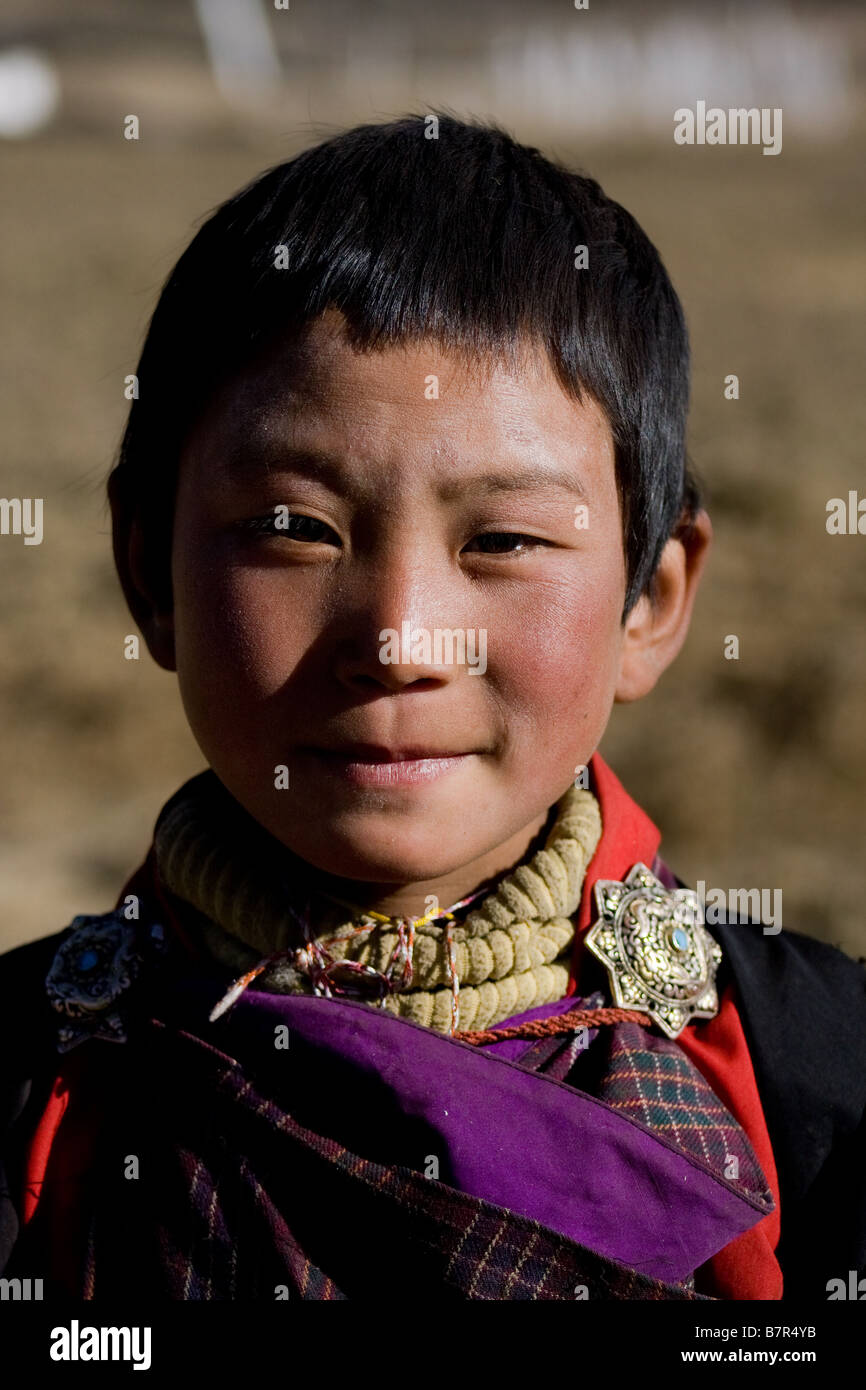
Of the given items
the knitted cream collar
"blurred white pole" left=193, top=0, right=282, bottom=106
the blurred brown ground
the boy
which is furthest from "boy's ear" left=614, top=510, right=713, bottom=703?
"blurred white pole" left=193, top=0, right=282, bottom=106

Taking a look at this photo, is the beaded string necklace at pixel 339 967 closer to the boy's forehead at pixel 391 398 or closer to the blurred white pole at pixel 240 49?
the boy's forehead at pixel 391 398

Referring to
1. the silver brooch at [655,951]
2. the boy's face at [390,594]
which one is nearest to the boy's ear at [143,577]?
the boy's face at [390,594]

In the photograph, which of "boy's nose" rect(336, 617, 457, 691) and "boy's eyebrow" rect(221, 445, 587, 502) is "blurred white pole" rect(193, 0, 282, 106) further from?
"boy's nose" rect(336, 617, 457, 691)

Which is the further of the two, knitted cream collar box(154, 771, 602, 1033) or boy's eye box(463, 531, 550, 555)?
knitted cream collar box(154, 771, 602, 1033)

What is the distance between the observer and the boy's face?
1.17 m

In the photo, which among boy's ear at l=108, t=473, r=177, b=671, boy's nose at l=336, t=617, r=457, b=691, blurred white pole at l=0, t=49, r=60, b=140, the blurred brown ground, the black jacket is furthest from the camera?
blurred white pole at l=0, t=49, r=60, b=140

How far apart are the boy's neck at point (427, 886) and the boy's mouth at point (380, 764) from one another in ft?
0.53

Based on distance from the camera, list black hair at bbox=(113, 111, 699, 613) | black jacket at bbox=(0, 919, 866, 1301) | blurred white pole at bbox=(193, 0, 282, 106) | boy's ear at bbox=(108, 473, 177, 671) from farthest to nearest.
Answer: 1. blurred white pole at bbox=(193, 0, 282, 106)
2. boy's ear at bbox=(108, 473, 177, 671)
3. black jacket at bbox=(0, 919, 866, 1301)
4. black hair at bbox=(113, 111, 699, 613)

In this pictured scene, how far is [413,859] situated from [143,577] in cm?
47

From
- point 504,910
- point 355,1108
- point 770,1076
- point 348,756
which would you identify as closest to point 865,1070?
point 770,1076

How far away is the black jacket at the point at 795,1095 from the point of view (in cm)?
135

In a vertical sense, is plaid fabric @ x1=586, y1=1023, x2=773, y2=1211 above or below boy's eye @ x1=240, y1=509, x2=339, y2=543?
below

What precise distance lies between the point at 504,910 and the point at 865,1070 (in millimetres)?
413

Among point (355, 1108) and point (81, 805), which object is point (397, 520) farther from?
point (81, 805)
